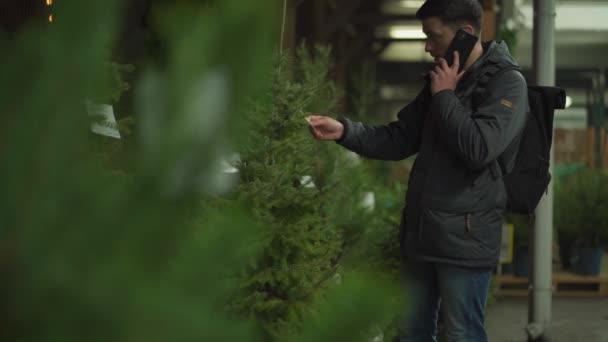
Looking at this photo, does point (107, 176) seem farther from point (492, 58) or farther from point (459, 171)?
point (492, 58)

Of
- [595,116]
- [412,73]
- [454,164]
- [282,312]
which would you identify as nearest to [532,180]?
[454,164]

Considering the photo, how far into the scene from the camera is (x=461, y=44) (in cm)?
348

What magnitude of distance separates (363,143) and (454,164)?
0.39m

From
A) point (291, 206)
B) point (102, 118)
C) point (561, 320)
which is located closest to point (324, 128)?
point (291, 206)

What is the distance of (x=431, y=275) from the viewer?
3.70 m

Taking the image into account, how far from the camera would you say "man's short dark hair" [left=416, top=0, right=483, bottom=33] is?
3520 mm

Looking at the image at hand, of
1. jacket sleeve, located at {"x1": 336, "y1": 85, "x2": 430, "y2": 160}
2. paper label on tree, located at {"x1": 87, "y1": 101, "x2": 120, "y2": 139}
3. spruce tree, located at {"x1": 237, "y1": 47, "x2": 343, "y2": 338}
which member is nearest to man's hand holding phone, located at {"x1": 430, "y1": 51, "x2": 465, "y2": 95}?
jacket sleeve, located at {"x1": 336, "y1": 85, "x2": 430, "y2": 160}

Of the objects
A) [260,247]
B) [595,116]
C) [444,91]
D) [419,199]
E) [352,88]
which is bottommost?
[595,116]

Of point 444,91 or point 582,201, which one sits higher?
point 444,91

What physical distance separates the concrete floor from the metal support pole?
336 mm

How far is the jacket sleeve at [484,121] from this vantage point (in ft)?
10.8

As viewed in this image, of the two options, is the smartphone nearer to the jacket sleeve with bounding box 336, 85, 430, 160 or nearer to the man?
the man

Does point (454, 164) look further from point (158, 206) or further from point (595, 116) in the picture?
point (595, 116)

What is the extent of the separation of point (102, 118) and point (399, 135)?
10.8ft
